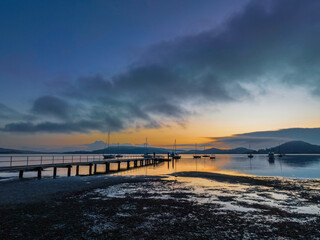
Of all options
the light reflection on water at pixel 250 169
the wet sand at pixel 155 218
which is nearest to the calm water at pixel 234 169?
the light reflection on water at pixel 250 169

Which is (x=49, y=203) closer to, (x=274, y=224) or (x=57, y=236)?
(x=57, y=236)

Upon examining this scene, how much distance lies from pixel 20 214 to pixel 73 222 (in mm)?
3768

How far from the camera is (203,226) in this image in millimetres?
11141

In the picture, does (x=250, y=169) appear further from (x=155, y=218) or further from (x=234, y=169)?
(x=155, y=218)

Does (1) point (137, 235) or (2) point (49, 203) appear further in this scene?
(2) point (49, 203)

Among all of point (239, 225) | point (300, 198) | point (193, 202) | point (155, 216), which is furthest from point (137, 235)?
point (300, 198)

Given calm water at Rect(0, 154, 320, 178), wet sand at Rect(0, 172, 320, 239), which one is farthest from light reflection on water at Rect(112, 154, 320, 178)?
wet sand at Rect(0, 172, 320, 239)

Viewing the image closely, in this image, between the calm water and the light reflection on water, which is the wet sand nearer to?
the calm water

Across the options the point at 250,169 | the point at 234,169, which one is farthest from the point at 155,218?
the point at 250,169

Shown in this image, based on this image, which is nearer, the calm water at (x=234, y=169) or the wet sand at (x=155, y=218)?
the wet sand at (x=155, y=218)

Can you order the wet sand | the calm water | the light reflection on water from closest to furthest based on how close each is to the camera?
the wet sand → the calm water → the light reflection on water

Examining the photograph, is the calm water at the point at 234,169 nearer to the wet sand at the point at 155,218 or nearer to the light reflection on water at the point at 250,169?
the light reflection on water at the point at 250,169

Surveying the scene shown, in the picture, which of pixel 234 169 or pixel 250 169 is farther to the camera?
pixel 250 169

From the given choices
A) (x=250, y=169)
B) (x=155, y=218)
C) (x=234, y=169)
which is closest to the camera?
(x=155, y=218)
